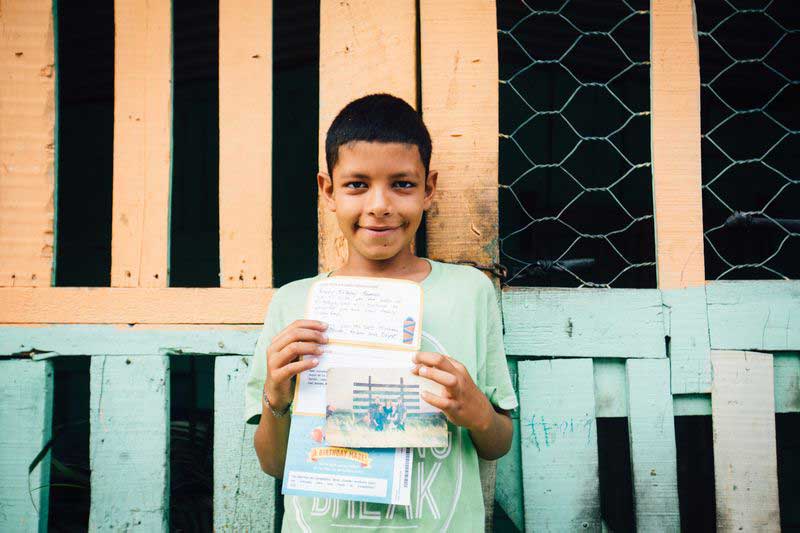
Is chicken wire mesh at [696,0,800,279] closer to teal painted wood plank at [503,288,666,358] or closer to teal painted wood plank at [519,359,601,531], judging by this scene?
teal painted wood plank at [503,288,666,358]

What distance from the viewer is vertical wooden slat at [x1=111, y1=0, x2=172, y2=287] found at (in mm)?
1300

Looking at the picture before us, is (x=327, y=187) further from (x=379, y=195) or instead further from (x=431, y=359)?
(x=431, y=359)

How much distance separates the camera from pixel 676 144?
1299 millimetres

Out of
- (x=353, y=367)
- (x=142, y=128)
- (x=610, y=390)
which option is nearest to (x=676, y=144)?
(x=610, y=390)

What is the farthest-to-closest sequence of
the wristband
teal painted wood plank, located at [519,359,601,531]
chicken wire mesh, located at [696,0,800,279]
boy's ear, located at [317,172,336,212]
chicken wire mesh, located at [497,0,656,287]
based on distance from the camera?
chicken wire mesh, located at [497,0,656,287] → chicken wire mesh, located at [696,0,800,279] → teal painted wood plank, located at [519,359,601,531] → boy's ear, located at [317,172,336,212] → the wristband

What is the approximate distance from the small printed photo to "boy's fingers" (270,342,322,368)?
47 millimetres

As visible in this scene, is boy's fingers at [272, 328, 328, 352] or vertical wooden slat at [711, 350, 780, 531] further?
vertical wooden slat at [711, 350, 780, 531]

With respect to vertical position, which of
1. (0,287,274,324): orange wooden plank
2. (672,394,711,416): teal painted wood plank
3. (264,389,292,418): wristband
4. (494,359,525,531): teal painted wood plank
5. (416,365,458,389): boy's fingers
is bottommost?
(494,359,525,531): teal painted wood plank

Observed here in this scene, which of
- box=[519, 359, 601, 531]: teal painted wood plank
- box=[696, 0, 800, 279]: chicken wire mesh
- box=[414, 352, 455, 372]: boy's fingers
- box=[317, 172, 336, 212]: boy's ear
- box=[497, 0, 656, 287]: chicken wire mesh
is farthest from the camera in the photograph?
box=[497, 0, 656, 287]: chicken wire mesh

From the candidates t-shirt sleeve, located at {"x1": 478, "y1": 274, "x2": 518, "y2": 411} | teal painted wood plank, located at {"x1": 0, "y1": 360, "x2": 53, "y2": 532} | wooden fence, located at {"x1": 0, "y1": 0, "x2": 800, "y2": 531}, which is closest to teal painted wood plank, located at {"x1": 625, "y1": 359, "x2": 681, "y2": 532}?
wooden fence, located at {"x1": 0, "y1": 0, "x2": 800, "y2": 531}

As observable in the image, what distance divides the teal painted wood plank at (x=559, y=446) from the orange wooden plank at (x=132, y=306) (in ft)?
2.29

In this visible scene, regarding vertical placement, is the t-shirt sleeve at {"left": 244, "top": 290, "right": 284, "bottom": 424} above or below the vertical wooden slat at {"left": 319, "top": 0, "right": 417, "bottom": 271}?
below

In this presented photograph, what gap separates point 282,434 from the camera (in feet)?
3.27

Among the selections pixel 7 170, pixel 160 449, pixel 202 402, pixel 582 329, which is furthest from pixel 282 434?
pixel 202 402
